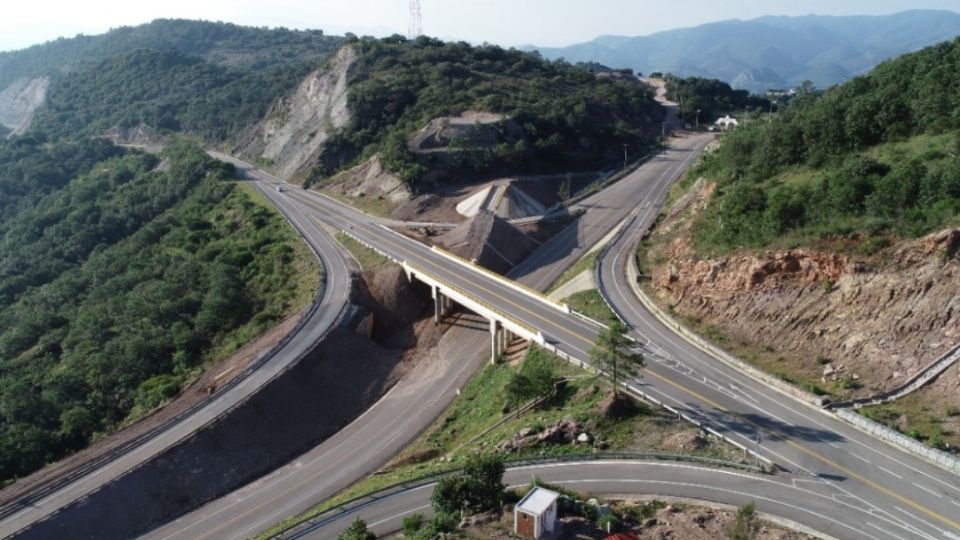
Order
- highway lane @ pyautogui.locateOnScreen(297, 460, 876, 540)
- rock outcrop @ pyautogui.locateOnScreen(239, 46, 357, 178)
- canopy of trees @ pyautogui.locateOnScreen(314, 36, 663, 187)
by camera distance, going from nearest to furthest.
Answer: highway lane @ pyautogui.locateOnScreen(297, 460, 876, 540) → canopy of trees @ pyautogui.locateOnScreen(314, 36, 663, 187) → rock outcrop @ pyautogui.locateOnScreen(239, 46, 357, 178)

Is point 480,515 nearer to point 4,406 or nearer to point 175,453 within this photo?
point 175,453

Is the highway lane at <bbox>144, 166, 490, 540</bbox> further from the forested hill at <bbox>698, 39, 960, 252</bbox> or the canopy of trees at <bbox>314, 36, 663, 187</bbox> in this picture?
the canopy of trees at <bbox>314, 36, 663, 187</bbox>

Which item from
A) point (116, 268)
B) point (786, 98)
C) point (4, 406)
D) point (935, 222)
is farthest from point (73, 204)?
point (786, 98)

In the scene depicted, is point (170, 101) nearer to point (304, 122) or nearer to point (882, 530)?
point (304, 122)

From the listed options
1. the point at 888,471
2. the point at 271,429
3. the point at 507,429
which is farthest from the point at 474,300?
the point at 888,471

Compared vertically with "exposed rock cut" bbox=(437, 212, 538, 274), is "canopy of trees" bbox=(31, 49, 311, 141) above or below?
above

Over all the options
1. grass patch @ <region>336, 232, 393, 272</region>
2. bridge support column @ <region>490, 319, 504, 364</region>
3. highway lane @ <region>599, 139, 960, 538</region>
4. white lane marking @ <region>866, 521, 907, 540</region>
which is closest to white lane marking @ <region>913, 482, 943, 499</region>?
highway lane @ <region>599, 139, 960, 538</region>
